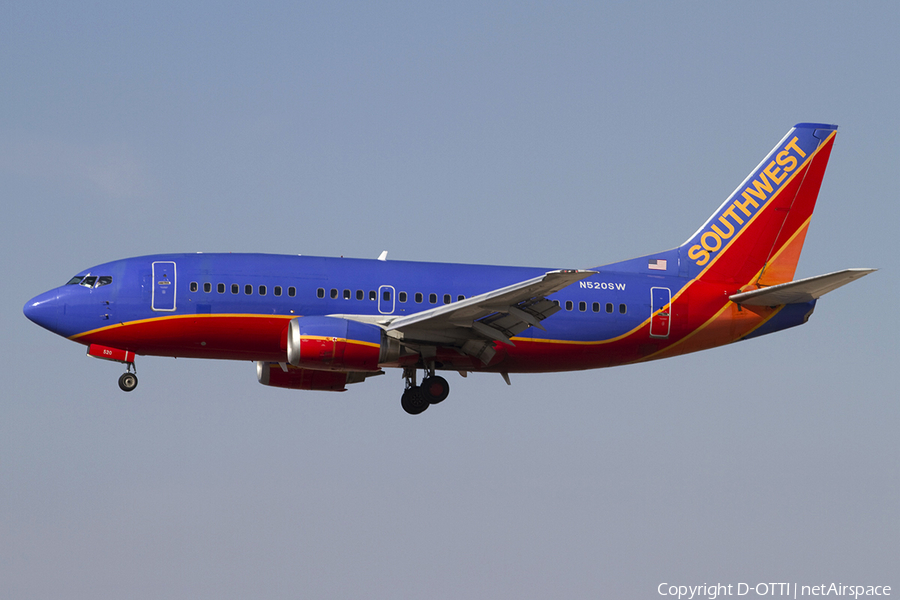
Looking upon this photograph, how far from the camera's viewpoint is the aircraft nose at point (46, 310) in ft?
122

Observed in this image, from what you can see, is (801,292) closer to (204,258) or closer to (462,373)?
(462,373)

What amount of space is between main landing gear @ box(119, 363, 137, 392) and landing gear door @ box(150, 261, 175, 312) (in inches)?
97.0

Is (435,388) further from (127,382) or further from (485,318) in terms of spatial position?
(127,382)

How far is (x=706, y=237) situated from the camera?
43562 mm

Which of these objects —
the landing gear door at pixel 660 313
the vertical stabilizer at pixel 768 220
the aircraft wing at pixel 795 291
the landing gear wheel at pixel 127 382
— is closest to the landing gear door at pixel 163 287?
the landing gear wheel at pixel 127 382

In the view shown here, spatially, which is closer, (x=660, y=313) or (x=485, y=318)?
(x=485, y=318)

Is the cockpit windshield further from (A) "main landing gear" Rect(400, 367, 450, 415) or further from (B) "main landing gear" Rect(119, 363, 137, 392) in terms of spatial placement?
(A) "main landing gear" Rect(400, 367, 450, 415)

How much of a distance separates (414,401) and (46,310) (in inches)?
468

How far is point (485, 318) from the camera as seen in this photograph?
37312 mm

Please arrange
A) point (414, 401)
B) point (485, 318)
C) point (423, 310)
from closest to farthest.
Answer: point (485, 318) → point (423, 310) → point (414, 401)

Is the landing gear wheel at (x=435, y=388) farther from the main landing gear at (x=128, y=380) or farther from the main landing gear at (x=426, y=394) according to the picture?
the main landing gear at (x=128, y=380)

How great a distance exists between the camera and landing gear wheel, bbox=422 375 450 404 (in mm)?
39156

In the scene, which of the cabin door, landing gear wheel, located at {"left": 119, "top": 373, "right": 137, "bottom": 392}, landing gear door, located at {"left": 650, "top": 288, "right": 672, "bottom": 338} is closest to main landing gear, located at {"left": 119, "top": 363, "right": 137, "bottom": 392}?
landing gear wheel, located at {"left": 119, "top": 373, "right": 137, "bottom": 392}

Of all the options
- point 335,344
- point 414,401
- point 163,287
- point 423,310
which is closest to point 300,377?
point 414,401
